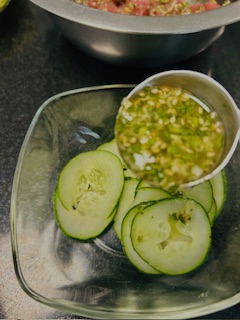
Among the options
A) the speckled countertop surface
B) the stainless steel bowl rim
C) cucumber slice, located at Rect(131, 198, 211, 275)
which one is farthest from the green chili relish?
the speckled countertop surface

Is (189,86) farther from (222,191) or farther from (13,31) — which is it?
(13,31)

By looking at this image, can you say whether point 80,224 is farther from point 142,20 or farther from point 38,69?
point 38,69

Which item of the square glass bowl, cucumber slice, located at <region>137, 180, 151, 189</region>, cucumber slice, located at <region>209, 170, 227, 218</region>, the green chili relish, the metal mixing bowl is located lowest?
the square glass bowl

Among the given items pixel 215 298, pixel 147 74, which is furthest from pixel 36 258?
pixel 147 74

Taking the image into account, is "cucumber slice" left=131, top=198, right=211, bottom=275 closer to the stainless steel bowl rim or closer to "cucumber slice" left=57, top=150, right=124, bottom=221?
"cucumber slice" left=57, top=150, right=124, bottom=221

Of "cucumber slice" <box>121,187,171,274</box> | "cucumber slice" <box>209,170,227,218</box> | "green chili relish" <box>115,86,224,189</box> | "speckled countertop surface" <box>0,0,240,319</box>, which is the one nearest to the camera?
"green chili relish" <box>115,86,224,189</box>

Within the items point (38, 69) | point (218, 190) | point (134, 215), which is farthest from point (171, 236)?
point (38, 69)

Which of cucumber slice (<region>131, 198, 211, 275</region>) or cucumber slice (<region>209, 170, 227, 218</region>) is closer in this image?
cucumber slice (<region>131, 198, 211, 275</region>)
